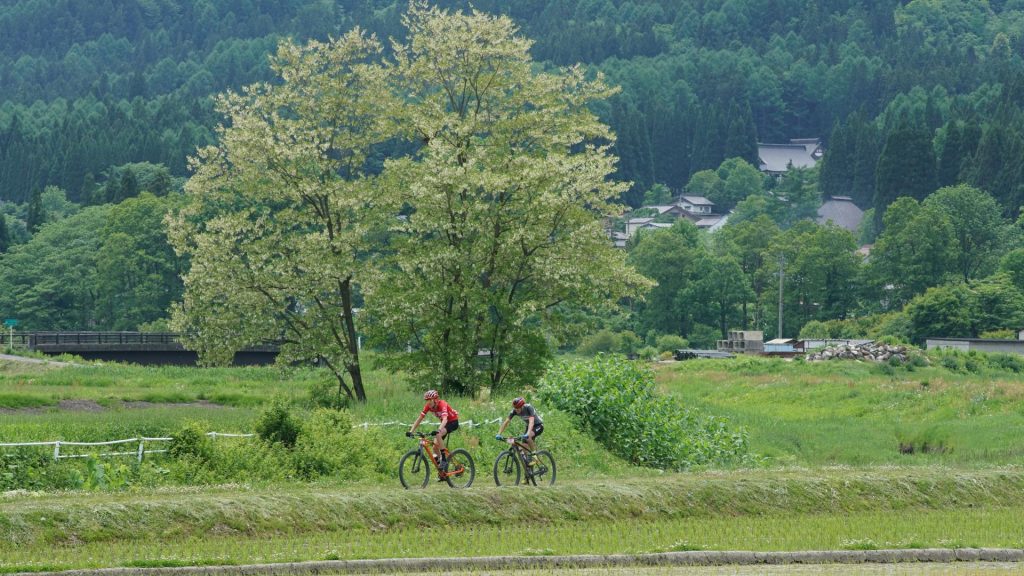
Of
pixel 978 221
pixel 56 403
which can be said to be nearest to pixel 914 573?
pixel 56 403

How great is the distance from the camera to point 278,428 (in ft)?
113

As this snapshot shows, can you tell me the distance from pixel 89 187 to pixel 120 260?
2617 inches

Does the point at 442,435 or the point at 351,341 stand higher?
the point at 351,341

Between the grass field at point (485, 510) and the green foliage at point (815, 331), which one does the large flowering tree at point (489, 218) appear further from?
the green foliage at point (815, 331)

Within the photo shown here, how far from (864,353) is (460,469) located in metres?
71.9

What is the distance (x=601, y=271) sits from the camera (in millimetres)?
50625

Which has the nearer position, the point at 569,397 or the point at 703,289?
the point at 569,397

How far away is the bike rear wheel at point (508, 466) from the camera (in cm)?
2986

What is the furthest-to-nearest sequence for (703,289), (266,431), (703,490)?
(703,289) < (266,431) < (703,490)

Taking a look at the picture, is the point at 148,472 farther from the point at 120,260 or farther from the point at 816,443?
the point at 120,260

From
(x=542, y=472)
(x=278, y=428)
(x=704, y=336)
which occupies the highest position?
(x=704, y=336)

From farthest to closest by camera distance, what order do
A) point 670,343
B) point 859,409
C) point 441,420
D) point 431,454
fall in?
point 670,343 → point 859,409 → point 431,454 → point 441,420

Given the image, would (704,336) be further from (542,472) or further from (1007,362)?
(542,472)

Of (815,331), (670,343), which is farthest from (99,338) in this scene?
(815,331)
